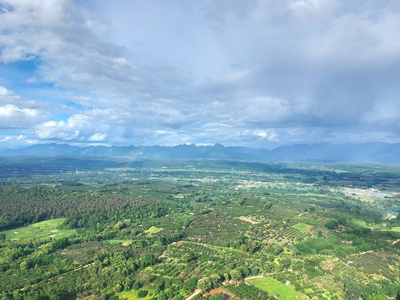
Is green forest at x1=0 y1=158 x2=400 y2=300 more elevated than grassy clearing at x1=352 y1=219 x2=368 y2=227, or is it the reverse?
grassy clearing at x1=352 y1=219 x2=368 y2=227

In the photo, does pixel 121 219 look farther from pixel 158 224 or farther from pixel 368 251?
pixel 368 251

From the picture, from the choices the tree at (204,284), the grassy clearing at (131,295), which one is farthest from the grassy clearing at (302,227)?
the grassy clearing at (131,295)

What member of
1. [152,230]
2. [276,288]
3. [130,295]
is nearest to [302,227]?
[276,288]

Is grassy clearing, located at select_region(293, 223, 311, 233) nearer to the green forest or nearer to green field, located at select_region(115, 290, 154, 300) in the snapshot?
the green forest

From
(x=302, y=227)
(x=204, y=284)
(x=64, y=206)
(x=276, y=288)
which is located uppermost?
(x=64, y=206)

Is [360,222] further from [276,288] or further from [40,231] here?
[40,231]

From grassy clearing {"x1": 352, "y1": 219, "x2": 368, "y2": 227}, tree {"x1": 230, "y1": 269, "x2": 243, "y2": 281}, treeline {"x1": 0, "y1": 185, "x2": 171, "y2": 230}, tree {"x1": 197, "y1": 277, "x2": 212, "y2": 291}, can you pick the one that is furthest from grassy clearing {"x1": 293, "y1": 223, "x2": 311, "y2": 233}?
treeline {"x1": 0, "y1": 185, "x2": 171, "y2": 230}
